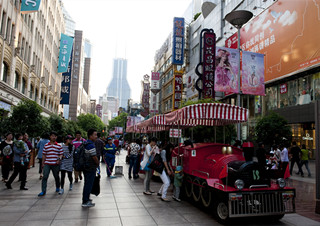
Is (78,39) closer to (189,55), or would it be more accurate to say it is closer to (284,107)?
(189,55)

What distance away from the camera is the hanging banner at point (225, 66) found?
46.9 feet

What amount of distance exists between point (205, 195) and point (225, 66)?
9.49 meters

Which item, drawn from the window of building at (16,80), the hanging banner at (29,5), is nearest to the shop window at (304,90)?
the hanging banner at (29,5)

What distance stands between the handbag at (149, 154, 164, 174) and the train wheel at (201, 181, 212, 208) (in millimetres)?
1511

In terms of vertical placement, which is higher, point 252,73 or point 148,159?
point 252,73

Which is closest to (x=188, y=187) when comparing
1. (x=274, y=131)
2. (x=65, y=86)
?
(x=274, y=131)

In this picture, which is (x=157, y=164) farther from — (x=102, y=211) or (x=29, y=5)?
(x=29, y=5)

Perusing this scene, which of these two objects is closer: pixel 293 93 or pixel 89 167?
pixel 89 167

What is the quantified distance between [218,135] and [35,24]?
79.0 feet

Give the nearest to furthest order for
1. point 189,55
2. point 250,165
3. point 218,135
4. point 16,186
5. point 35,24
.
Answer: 1. point 250,165
2. point 16,186
3. point 218,135
4. point 35,24
5. point 189,55

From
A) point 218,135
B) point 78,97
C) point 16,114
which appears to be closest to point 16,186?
point 16,114

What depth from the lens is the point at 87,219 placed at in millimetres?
5625

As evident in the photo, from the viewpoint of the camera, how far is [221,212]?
5.68m

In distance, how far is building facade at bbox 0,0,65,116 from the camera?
2050 cm
